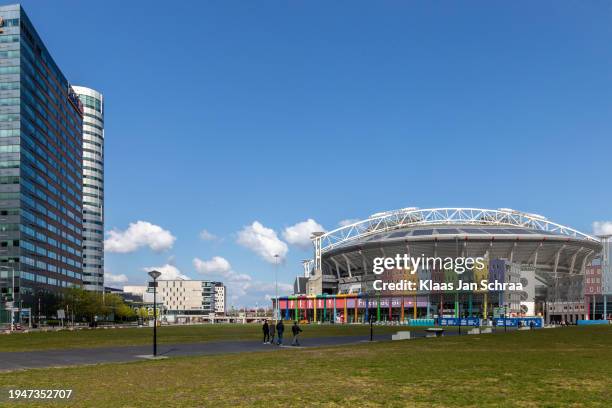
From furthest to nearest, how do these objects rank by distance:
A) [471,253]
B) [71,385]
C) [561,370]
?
[471,253] < [561,370] < [71,385]

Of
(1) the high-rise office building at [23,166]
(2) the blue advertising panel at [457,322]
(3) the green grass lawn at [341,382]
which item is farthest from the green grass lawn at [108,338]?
(1) the high-rise office building at [23,166]

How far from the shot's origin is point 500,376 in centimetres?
2412

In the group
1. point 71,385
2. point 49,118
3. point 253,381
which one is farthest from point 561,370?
point 49,118

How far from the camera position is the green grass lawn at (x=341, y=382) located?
18.4 m

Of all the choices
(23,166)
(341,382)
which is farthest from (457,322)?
(23,166)

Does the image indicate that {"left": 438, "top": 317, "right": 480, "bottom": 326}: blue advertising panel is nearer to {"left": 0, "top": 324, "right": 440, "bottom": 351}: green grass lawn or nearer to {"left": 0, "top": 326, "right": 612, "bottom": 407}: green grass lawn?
{"left": 0, "top": 324, "right": 440, "bottom": 351}: green grass lawn

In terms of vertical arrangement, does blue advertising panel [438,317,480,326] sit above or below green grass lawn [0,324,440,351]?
below

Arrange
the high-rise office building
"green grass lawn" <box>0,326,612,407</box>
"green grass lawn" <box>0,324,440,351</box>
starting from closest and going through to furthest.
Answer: "green grass lawn" <box>0,326,612,407</box>
"green grass lawn" <box>0,324,440,351</box>
the high-rise office building

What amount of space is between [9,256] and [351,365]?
154599 millimetres

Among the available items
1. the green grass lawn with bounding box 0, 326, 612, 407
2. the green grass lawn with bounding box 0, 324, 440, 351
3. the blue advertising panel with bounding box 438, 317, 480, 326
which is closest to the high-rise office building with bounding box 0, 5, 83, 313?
the green grass lawn with bounding box 0, 324, 440, 351

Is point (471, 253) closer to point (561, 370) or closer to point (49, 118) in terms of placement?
point (49, 118)

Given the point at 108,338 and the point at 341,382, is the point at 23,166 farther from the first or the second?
the point at 341,382

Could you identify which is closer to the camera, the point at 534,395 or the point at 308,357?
the point at 534,395

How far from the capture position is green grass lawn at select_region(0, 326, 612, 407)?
18.4m
